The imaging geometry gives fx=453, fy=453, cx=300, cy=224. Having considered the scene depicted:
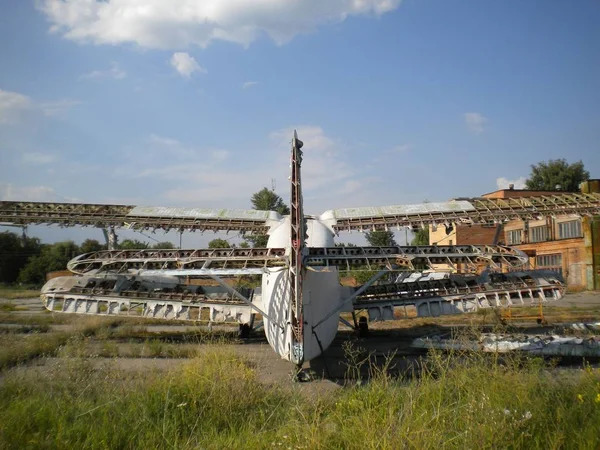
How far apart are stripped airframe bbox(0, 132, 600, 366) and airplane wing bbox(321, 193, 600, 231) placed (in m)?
0.05

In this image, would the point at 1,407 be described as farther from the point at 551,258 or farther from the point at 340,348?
the point at 551,258

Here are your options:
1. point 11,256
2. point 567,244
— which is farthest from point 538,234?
point 11,256

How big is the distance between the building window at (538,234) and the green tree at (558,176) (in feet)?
115

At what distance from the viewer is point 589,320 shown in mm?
23484

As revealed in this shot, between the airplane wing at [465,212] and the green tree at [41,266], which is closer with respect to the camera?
the airplane wing at [465,212]

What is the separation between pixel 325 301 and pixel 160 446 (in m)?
→ 7.53

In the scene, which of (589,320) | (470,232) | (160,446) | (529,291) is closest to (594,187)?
(470,232)

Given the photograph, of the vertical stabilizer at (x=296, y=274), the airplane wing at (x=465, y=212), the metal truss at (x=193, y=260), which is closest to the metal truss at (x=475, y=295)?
the airplane wing at (x=465, y=212)

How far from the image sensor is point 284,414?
7066mm

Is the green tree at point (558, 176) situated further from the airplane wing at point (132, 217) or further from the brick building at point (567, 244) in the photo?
the airplane wing at point (132, 217)

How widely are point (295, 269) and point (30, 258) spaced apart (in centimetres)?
6174

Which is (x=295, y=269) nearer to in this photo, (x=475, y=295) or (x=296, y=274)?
(x=296, y=274)

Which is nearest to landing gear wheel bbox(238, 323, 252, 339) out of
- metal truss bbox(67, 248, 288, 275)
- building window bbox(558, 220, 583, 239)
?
metal truss bbox(67, 248, 288, 275)

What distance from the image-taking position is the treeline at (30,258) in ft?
196
